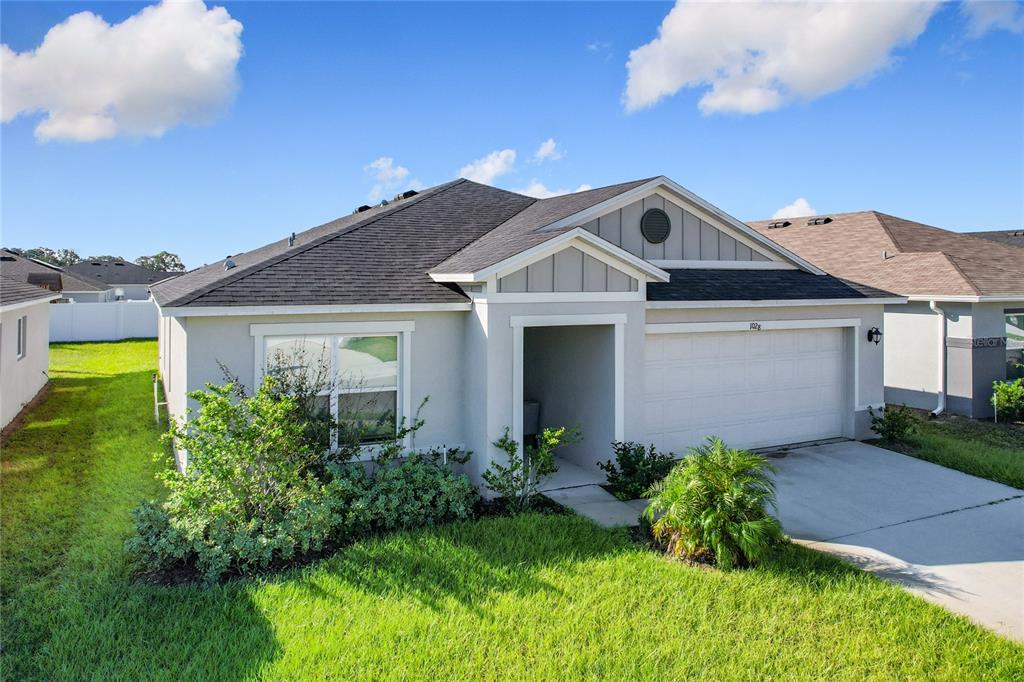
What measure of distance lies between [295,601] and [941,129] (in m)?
17.8

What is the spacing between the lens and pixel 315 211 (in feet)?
70.1

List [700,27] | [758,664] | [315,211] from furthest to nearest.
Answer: [315,211] → [700,27] → [758,664]

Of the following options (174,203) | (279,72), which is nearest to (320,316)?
(279,72)

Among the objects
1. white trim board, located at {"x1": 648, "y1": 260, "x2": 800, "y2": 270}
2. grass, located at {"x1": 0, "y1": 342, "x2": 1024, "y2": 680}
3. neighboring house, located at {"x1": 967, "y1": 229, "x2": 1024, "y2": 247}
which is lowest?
grass, located at {"x1": 0, "y1": 342, "x2": 1024, "y2": 680}

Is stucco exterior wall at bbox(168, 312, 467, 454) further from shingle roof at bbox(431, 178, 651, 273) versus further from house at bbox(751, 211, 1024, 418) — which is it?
house at bbox(751, 211, 1024, 418)

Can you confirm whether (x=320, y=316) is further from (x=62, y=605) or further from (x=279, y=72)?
(x=279, y=72)

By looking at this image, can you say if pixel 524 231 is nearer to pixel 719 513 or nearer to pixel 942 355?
pixel 719 513

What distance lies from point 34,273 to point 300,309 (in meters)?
25.8

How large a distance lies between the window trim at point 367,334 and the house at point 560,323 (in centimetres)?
2

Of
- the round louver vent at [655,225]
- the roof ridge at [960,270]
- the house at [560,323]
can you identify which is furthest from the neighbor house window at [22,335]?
the roof ridge at [960,270]

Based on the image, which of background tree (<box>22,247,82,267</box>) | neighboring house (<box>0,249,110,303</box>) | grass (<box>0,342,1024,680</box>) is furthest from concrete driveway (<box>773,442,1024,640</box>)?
background tree (<box>22,247,82,267</box>)

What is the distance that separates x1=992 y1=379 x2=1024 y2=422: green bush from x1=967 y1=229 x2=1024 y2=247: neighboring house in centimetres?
1584

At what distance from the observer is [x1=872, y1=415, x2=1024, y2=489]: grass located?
34.0 feet

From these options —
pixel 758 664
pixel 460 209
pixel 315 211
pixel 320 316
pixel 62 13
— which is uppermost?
pixel 62 13
